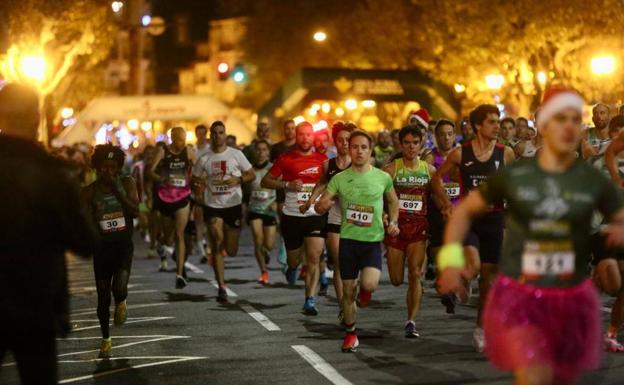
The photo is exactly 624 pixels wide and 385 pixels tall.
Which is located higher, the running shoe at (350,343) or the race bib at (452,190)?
the race bib at (452,190)

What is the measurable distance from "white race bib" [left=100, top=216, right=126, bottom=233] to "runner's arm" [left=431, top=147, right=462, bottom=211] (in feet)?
9.07

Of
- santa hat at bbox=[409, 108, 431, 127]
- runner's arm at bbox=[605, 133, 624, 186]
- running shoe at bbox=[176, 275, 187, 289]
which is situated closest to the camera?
runner's arm at bbox=[605, 133, 624, 186]

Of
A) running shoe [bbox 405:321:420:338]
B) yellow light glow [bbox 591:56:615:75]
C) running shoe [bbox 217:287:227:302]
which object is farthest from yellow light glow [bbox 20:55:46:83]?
running shoe [bbox 405:321:420:338]

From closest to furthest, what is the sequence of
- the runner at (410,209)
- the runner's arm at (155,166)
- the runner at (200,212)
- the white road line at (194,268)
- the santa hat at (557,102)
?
the santa hat at (557,102), the runner at (410,209), the runner's arm at (155,166), the white road line at (194,268), the runner at (200,212)

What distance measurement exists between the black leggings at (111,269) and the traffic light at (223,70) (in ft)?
65.6

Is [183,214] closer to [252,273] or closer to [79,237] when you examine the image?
Answer: [252,273]

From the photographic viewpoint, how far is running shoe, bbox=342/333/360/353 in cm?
1104

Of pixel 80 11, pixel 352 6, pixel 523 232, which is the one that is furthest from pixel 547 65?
pixel 523 232

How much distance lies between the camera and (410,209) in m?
12.5

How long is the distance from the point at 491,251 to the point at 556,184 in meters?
4.66

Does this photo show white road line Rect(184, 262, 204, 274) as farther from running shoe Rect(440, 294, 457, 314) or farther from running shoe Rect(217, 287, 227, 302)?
running shoe Rect(440, 294, 457, 314)

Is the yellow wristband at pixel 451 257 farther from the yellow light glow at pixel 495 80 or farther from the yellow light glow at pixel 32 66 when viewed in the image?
the yellow light glow at pixel 32 66

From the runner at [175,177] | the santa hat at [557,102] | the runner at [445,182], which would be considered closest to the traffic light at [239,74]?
the runner at [175,177]

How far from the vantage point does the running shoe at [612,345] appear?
10.6m
